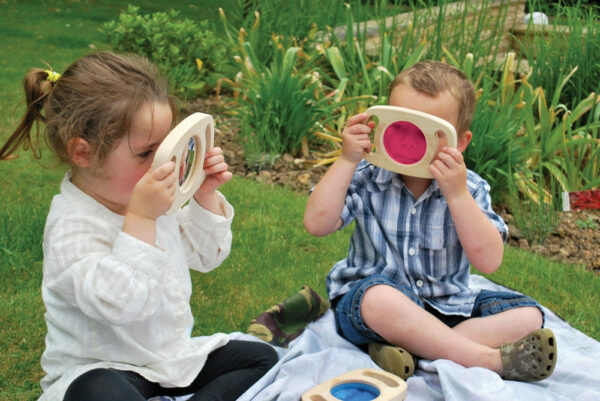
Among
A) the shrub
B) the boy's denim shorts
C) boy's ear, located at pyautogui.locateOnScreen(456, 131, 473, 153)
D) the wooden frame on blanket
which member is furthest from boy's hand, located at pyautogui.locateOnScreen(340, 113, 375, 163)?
the shrub

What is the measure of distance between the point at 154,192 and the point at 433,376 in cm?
114

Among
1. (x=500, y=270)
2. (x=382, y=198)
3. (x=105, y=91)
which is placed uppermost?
(x=105, y=91)

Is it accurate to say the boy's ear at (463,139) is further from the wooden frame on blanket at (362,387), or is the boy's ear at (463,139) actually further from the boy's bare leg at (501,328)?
the wooden frame on blanket at (362,387)

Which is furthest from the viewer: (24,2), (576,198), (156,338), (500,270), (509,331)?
(24,2)

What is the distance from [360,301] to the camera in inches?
93.4

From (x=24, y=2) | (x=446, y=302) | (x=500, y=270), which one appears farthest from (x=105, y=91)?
(x=24, y=2)

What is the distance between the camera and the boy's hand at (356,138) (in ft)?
7.65

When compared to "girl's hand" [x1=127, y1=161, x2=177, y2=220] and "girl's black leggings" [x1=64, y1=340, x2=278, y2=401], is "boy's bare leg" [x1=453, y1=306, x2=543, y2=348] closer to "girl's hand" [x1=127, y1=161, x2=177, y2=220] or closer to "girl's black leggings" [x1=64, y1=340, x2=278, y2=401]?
"girl's black leggings" [x1=64, y1=340, x2=278, y2=401]

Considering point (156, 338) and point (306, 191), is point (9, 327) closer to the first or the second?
point (156, 338)

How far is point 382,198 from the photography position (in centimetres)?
A: 251

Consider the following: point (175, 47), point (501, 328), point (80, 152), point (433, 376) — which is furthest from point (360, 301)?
point (175, 47)

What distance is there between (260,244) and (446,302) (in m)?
1.12

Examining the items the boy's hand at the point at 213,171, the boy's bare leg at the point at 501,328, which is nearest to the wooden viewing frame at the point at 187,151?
the boy's hand at the point at 213,171

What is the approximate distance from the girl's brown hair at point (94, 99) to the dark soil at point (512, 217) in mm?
2316
